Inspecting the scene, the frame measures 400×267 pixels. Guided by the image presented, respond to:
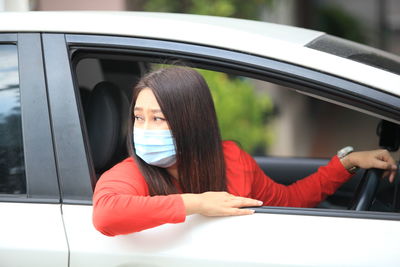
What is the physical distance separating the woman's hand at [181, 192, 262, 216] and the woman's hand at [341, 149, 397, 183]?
2.02ft

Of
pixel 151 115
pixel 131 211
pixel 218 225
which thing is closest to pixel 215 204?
pixel 218 225

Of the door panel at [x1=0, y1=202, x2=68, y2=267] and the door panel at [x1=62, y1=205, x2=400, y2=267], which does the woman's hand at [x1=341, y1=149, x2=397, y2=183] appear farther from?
the door panel at [x1=0, y1=202, x2=68, y2=267]

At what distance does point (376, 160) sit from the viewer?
2480 mm

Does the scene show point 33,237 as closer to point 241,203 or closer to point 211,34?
point 241,203

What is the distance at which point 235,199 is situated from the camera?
2.08 metres

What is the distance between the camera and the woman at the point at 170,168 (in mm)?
1996

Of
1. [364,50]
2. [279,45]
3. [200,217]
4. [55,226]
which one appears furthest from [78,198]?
[364,50]

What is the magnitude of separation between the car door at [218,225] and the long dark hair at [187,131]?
90 millimetres

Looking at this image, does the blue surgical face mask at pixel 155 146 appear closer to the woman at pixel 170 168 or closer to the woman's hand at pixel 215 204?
the woman at pixel 170 168

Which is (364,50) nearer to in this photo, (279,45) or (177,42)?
(279,45)

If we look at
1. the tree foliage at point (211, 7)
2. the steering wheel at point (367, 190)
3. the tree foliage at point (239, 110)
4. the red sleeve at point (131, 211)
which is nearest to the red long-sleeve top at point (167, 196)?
the red sleeve at point (131, 211)

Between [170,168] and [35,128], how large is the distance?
46 centimetres

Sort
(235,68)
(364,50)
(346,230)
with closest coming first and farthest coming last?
1. (346,230)
2. (235,68)
3. (364,50)

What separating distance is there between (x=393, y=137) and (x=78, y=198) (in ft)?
3.87
